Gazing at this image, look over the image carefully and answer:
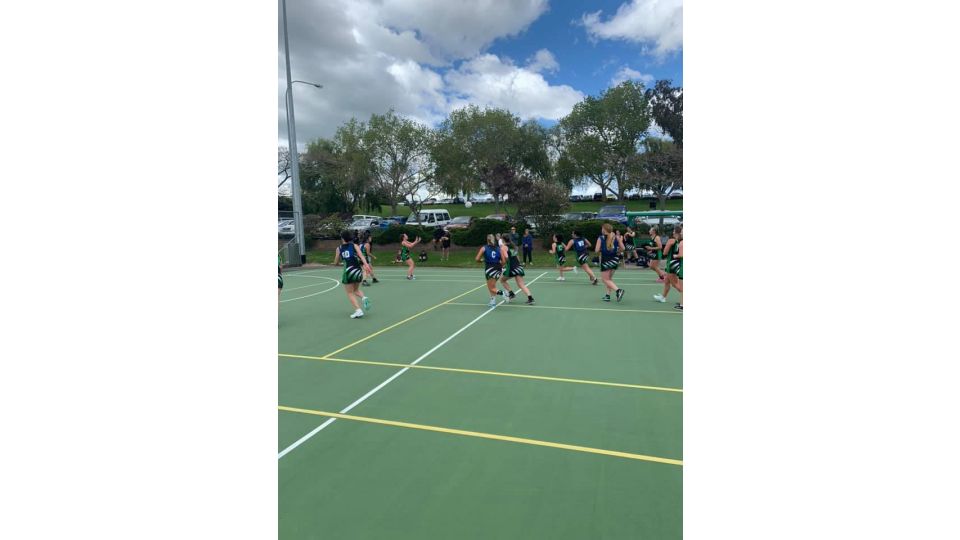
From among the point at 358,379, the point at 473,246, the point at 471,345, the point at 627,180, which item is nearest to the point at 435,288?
the point at 471,345

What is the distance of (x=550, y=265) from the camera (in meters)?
18.5

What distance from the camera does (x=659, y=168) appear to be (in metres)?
31.0

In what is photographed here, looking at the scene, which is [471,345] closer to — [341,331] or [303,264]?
[341,331]

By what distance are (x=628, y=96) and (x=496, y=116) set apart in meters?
10.7

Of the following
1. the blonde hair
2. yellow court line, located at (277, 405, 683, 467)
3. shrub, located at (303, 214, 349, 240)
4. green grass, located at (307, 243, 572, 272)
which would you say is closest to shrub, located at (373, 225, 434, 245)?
green grass, located at (307, 243, 572, 272)

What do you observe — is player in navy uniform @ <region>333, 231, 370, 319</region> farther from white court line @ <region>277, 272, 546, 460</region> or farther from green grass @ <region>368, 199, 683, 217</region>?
green grass @ <region>368, 199, 683, 217</region>

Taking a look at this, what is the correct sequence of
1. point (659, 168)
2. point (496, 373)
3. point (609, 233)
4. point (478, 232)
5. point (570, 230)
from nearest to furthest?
1. point (496, 373)
2. point (609, 233)
3. point (570, 230)
4. point (478, 232)
5. point (659, 168)

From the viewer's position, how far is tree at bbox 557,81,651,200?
36188 mm

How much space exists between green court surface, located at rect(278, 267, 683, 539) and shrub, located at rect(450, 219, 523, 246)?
14.9 metres

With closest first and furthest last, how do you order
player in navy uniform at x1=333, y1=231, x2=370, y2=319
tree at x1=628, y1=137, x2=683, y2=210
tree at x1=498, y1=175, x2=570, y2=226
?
player in navy uniform at x1=333, y1=231, x2=370, y2=319 < tree at x1=498, y1=175, x2=570, y2=226 < tree at x1=628, y1=137, x2=683, y2=210

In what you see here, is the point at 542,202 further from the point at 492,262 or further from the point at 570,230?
the point at 492,262

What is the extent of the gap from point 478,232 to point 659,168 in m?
15.7

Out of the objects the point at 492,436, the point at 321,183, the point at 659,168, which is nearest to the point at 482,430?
the point at 492,436

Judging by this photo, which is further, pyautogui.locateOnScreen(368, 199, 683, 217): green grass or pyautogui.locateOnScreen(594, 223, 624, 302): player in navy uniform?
pyautogui.locateOnScreen(368, 199, 683, 217): green grass
